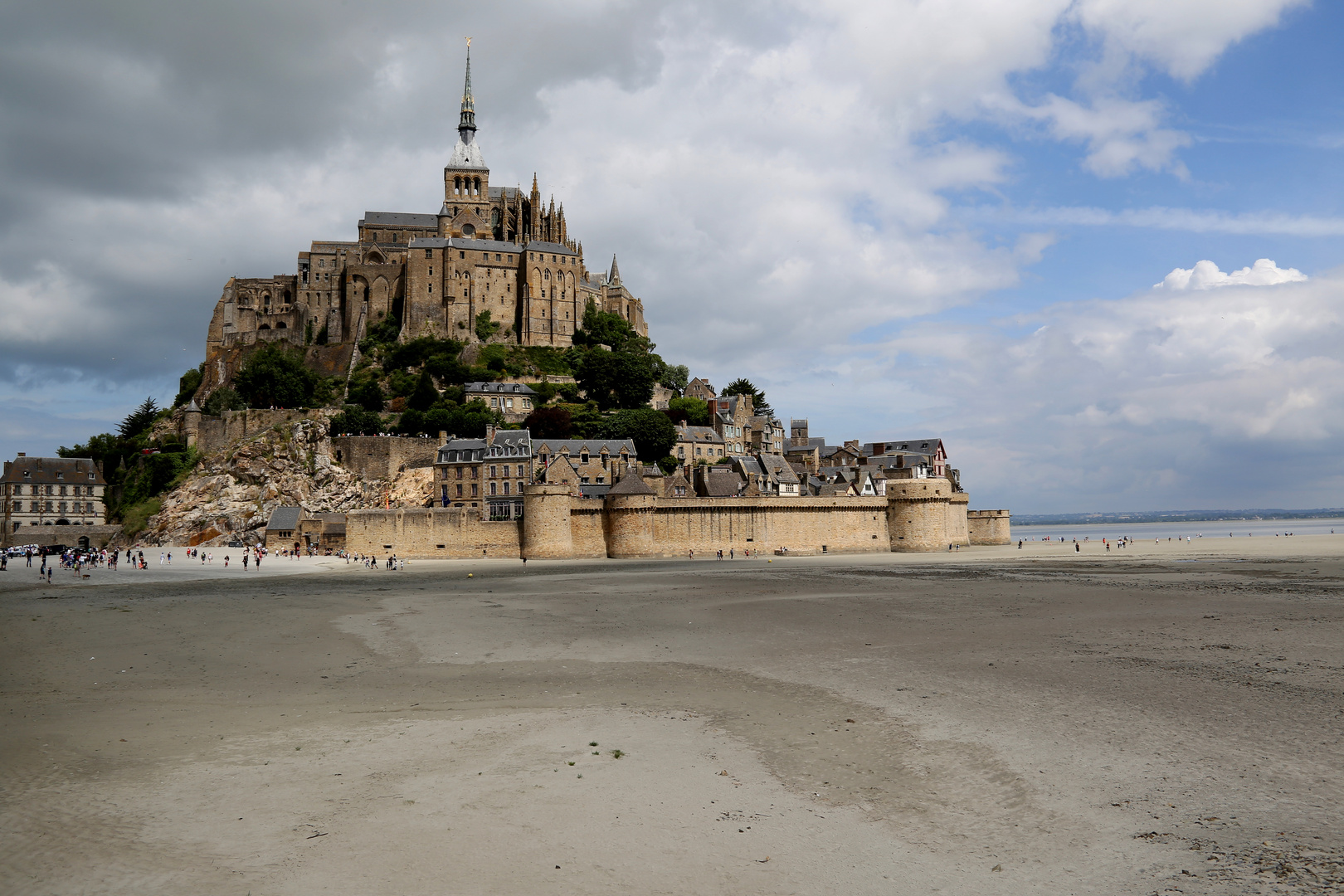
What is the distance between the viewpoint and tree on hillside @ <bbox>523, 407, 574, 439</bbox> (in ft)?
194

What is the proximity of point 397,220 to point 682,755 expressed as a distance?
83.4 metres

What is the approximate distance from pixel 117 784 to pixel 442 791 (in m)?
3.52

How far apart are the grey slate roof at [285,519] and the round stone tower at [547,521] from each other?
14694 mm

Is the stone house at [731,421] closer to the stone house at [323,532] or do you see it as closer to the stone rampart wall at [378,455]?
the stone rampart wall at [378,455]

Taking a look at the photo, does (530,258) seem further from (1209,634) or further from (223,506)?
(1209,634)

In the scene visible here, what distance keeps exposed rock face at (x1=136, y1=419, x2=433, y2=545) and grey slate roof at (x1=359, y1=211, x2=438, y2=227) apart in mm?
33088

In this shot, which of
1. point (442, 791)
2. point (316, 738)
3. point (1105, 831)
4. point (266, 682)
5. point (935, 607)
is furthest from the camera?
point (935, 607)

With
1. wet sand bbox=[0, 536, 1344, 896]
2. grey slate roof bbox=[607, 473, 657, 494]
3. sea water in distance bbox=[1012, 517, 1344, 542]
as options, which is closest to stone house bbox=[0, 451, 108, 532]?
grey slate roof bbox=[607, 473, 657, 494]

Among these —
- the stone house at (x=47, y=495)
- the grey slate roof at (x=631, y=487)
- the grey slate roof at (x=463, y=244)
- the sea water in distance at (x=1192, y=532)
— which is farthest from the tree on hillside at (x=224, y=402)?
the sea water in distance at (x=1192, y=532)

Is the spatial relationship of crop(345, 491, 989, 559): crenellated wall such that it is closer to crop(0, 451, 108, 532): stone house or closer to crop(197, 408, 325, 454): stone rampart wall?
crop(197, 408, 325, 454): stone rampart wall

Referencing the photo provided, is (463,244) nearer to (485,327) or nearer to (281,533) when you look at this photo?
(485,327)

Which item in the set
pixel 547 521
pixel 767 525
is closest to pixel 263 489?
pixel 547 521

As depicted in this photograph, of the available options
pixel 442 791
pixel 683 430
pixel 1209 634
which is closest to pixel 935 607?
pixel 1209 634

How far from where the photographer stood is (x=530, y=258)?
75.1 metres
